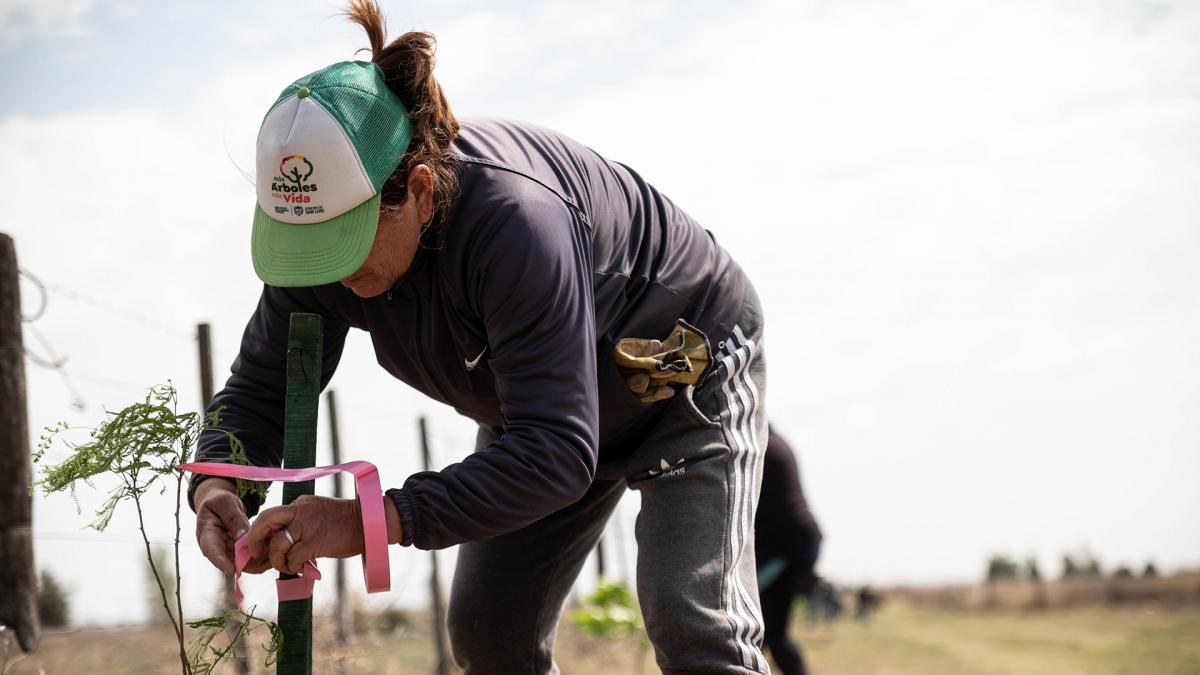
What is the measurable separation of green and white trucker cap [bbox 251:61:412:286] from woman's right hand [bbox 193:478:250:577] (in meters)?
0.49

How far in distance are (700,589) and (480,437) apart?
0.98 metres

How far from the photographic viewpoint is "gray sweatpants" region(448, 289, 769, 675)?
2781 mm

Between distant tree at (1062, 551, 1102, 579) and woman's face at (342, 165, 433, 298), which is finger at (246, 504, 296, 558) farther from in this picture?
distant tree at (1062, 551, 1102, 579)

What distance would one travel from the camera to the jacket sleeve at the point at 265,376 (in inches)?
118

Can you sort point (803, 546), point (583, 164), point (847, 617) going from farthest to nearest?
point (847, 617) → point (803, 546) → point (583, 164)

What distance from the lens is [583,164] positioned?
116 inches

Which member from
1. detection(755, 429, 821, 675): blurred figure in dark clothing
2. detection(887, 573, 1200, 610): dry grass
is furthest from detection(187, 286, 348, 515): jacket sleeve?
detection(887, 573, 1200, 610): dry grass

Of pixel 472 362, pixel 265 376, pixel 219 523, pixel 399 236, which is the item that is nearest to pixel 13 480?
pixel 265 376

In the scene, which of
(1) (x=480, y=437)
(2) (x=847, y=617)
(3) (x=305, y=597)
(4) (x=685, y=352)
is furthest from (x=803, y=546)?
(2) (x=847, y=617)

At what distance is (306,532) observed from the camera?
7.66ft

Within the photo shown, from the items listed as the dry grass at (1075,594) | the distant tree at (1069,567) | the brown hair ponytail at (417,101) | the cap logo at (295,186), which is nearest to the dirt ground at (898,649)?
the dry grass at (1075,594)

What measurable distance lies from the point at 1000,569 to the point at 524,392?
2694cm

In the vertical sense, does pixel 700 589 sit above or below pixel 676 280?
below

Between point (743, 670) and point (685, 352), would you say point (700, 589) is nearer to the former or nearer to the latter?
point (743, 670)
